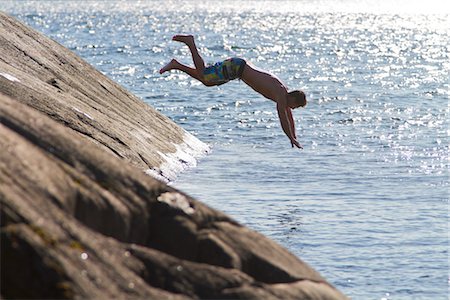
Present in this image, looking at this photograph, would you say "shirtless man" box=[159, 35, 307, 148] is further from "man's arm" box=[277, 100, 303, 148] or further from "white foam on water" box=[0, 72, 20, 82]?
"white foam on water" box=[0, 72, 20, 82]

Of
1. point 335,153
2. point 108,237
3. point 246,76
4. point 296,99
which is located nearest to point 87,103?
point 246,76

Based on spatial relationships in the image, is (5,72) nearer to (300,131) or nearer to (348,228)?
(348,228)

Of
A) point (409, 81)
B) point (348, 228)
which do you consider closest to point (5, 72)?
point (348, 228)

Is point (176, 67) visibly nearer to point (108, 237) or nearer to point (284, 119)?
point (284, 119)

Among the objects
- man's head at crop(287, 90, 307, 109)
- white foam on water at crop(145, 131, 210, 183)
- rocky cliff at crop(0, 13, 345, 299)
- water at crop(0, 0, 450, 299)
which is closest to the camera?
rocky cliff at crop(0, 13, 345, 299)

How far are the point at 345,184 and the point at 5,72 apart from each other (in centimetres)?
630

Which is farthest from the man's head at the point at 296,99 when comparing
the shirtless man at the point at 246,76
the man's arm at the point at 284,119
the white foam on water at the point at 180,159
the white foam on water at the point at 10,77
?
the white foam on water at the point at 10,77

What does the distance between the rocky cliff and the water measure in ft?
13.4

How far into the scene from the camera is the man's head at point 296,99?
16.0m

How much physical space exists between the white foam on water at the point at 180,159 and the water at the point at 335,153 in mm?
223

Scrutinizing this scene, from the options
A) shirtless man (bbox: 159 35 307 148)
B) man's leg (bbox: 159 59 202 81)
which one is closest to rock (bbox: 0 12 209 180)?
man's leg (bbox: 159 59 202 81)

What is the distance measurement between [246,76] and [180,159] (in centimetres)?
277

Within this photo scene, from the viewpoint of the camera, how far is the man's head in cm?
1605

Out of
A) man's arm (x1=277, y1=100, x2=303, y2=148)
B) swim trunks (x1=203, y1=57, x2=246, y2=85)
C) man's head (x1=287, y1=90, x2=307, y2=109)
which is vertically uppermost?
swim trunks (x1=203, y1=57, x2=246, y2=85)
